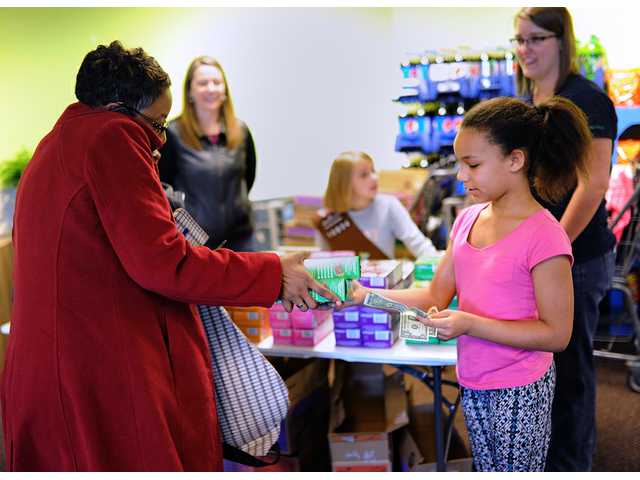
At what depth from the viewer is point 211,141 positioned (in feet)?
9.53

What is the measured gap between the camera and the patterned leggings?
1683mm

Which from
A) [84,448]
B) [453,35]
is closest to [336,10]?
[453,35]

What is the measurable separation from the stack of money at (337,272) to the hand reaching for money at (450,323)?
204 mm

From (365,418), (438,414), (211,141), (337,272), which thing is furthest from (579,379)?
(211,141)

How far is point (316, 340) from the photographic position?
2.30m

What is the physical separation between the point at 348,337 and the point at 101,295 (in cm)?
103

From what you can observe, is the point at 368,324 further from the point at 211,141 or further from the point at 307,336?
the point at 211,141

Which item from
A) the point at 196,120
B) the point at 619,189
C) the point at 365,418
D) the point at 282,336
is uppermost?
the point at 196,120

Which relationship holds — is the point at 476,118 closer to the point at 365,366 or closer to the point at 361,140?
the point at 361,140

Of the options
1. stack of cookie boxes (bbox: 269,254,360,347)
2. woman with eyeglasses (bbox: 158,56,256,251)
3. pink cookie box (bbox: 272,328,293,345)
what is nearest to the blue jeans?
stack of cookie boxes (bbox: 269,254,360,347)

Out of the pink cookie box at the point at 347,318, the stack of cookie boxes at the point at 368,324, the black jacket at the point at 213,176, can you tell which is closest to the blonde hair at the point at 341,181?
the black jacket at the point at 213,176
